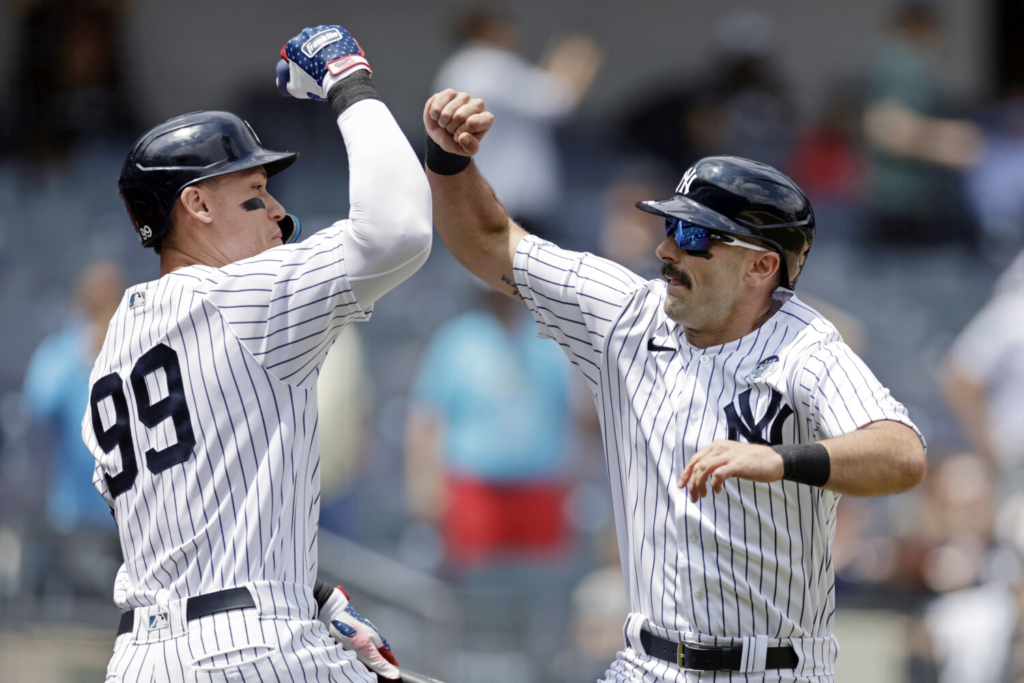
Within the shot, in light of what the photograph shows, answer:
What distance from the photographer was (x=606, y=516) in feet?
24.2

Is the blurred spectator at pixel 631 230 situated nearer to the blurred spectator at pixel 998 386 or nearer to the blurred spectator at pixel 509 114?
the blurred spectator at pixel 509 114

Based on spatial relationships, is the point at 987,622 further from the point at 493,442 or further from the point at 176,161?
the point at 176,161

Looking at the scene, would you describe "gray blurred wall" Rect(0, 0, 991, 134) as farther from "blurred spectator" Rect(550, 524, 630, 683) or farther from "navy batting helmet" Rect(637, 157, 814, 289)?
"navy batting helmet" Rect(637, 157, 814, 289)

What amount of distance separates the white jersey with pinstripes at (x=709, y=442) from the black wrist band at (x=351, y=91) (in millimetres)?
737

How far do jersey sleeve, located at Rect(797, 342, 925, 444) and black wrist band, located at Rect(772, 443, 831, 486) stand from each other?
16cm

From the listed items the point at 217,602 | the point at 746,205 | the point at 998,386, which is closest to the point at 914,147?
the point at 998,386

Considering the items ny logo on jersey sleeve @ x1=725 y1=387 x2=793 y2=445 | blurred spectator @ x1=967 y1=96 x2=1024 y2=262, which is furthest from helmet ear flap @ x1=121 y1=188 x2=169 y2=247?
blurred spectator @ x1=967 y1=96 x2=1024 y2=262

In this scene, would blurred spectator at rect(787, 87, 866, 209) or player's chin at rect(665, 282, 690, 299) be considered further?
blurred spectator at rect(787, 87, 866, 209)

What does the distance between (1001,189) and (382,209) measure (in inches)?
301

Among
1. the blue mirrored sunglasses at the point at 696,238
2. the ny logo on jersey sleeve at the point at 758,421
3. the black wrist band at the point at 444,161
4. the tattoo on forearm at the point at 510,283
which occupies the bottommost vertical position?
the ny logo on jersey sleeve at the point at 758,421

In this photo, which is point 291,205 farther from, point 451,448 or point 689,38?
point 689,38

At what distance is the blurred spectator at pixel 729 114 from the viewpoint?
9.67 meters

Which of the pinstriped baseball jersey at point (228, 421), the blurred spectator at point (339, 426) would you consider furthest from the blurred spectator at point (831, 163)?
the pinstriped baseball jersey at point (228, 421)

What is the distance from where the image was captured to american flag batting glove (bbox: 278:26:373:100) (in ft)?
9.58
